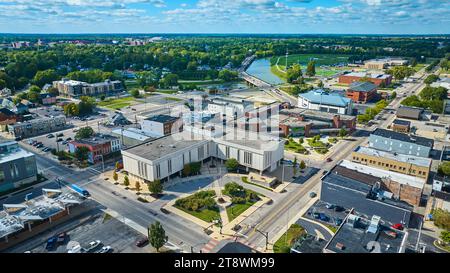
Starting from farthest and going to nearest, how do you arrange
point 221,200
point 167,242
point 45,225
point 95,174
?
point 95,174 < point 221,200 < point 45,225 < point 167,242

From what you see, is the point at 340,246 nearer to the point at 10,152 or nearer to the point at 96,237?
the point at 96,237

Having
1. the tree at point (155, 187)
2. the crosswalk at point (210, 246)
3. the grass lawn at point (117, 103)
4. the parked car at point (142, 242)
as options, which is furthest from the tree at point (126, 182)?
the grass lawn at point (117, 103)

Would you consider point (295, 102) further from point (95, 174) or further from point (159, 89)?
point (95, 174)

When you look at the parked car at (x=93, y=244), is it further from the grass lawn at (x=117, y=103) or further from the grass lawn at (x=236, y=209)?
the grass lawn at (x=117, y=103)

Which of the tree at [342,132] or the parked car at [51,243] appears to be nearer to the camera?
the parked car at [51,243]
